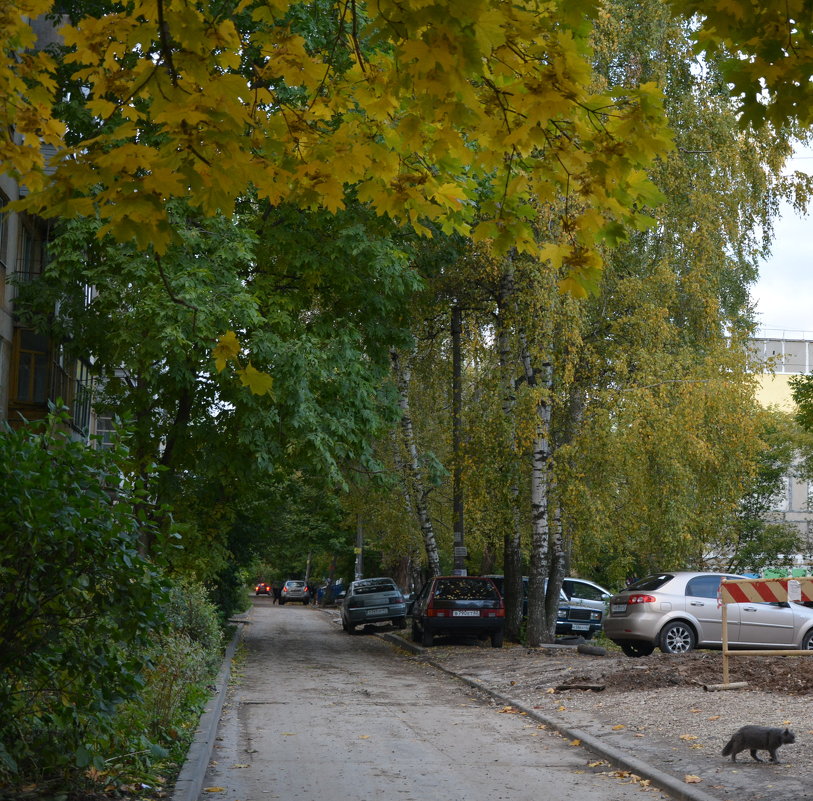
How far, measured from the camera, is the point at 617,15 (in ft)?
76.9

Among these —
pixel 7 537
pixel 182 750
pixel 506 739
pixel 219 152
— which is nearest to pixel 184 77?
pixel 219 152

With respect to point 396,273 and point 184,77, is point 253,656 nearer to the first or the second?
point 396,273

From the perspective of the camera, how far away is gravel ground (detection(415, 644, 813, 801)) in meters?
9.12

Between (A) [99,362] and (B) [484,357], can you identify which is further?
(B) [484,357]

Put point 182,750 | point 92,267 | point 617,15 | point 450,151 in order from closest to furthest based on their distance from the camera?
point 450,151, point 182,750, point 92,267, point 617,15

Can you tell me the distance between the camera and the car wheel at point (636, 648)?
68.7 ft

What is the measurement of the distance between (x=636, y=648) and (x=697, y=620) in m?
1.77

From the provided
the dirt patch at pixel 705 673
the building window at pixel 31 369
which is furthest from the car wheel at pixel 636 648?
the building window at pixel 31 369

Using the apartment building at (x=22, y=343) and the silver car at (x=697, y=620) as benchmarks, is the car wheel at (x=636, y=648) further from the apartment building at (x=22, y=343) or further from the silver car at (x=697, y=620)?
the apartment building at (x=22, y=343)

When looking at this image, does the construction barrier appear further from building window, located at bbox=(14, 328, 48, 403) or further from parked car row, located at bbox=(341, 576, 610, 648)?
building window, located at bbox=(14, 328, 48, 403)

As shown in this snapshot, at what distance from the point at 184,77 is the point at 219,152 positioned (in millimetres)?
556

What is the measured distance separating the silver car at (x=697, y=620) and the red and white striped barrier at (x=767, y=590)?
576 centimetres

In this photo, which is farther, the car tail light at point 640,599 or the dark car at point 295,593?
the dark car at point 295,593

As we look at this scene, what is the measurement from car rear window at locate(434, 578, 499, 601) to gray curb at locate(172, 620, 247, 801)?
33.6ft
